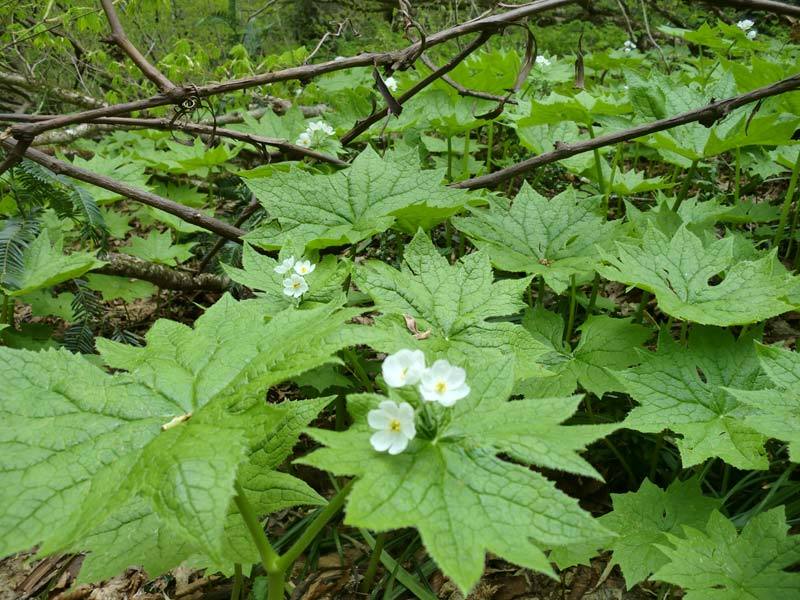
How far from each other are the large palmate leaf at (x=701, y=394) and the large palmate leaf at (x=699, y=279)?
103 mm

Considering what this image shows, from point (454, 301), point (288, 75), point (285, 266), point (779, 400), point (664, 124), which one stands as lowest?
point (779, 400)

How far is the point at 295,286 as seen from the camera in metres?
1.91

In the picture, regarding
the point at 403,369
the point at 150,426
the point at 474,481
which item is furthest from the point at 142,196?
the point at 474,481

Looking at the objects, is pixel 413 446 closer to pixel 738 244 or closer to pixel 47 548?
pixel 47 548

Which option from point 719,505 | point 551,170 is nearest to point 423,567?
point 719,505

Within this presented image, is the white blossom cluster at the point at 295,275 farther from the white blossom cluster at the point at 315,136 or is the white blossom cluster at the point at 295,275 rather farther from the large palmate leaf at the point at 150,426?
the white blossom cluster at the point at 315,136

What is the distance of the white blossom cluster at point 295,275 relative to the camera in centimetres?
189

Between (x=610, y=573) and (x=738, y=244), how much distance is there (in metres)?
1.54

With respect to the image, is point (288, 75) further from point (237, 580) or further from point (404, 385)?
point (237, 580)

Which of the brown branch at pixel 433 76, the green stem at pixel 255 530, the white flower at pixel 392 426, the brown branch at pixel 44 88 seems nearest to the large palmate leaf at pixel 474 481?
the white flower at pixel 392 426

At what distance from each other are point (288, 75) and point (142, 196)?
0.95 metres

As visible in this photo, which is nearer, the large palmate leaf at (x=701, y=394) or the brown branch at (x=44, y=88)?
the large palmate leaf at (x=701, y=394)

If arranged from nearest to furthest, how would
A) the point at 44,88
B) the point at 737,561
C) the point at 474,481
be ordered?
the point at 474,481, the point at 737,561, the point at 44,88

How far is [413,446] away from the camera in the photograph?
1106 mm
